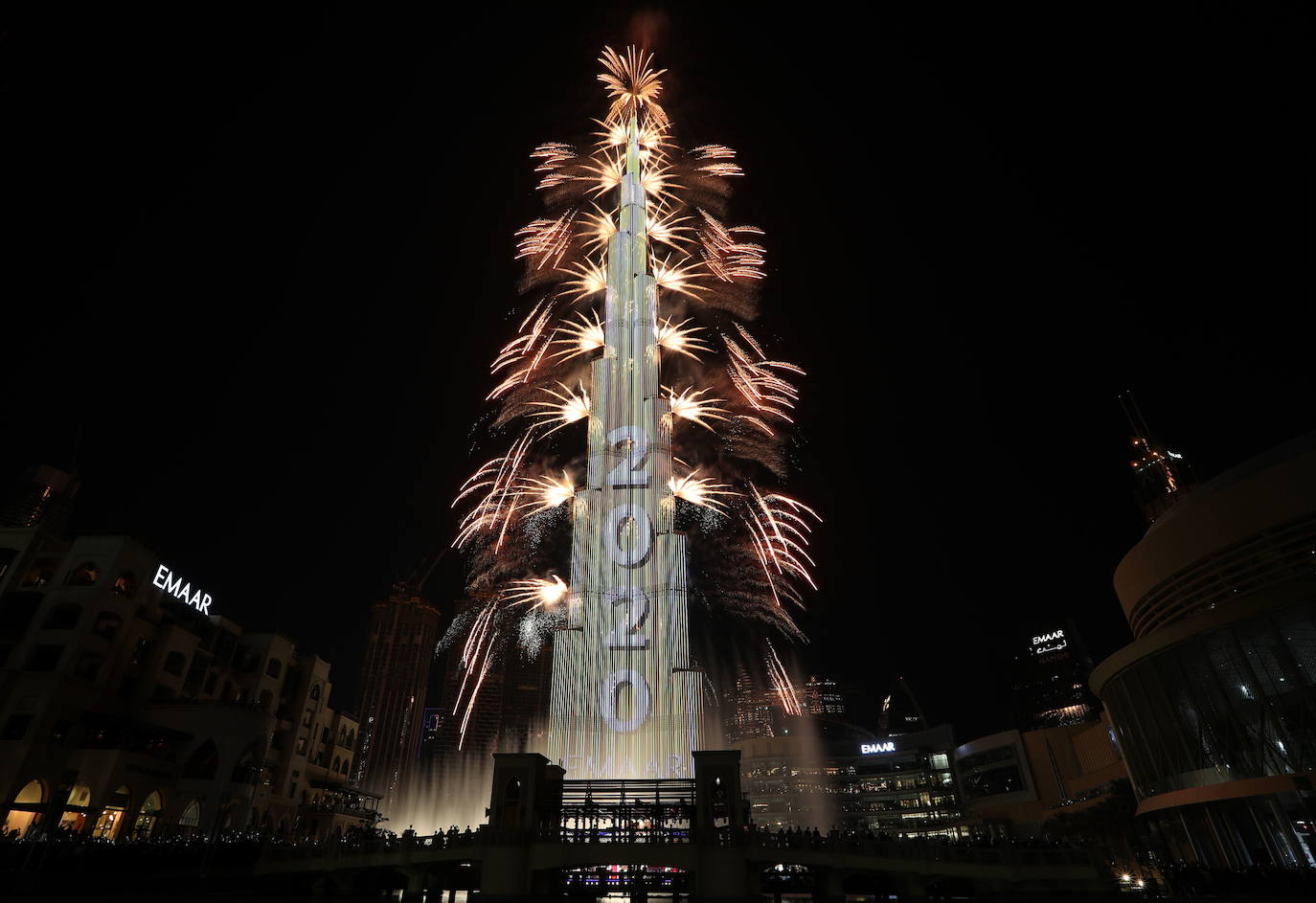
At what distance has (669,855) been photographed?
35.3m

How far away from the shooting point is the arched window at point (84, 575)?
53.0 m

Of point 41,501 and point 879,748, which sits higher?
point 41,501

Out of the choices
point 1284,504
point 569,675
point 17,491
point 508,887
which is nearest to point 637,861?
point 508,887

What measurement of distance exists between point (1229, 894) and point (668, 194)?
55.6 meters

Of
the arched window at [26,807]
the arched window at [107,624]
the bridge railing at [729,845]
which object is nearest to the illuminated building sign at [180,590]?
the arched window at [107,624]

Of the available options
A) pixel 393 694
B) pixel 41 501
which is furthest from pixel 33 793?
→ pixel 393 694

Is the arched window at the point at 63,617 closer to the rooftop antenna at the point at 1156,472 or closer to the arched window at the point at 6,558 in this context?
the arched window at the point at 6,558

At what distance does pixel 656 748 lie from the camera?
49094mm

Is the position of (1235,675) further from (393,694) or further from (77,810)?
(393,694)

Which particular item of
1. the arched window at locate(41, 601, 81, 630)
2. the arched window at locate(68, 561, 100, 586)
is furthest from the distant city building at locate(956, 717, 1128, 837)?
the arched window at locate(68, 561, 100, 586)

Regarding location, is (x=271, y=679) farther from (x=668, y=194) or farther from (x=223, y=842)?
(x=668, y=194)

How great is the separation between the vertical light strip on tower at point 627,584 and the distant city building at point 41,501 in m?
44.2

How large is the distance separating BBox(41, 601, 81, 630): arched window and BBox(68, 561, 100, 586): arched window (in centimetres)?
173

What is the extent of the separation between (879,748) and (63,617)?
12171 centimetres
